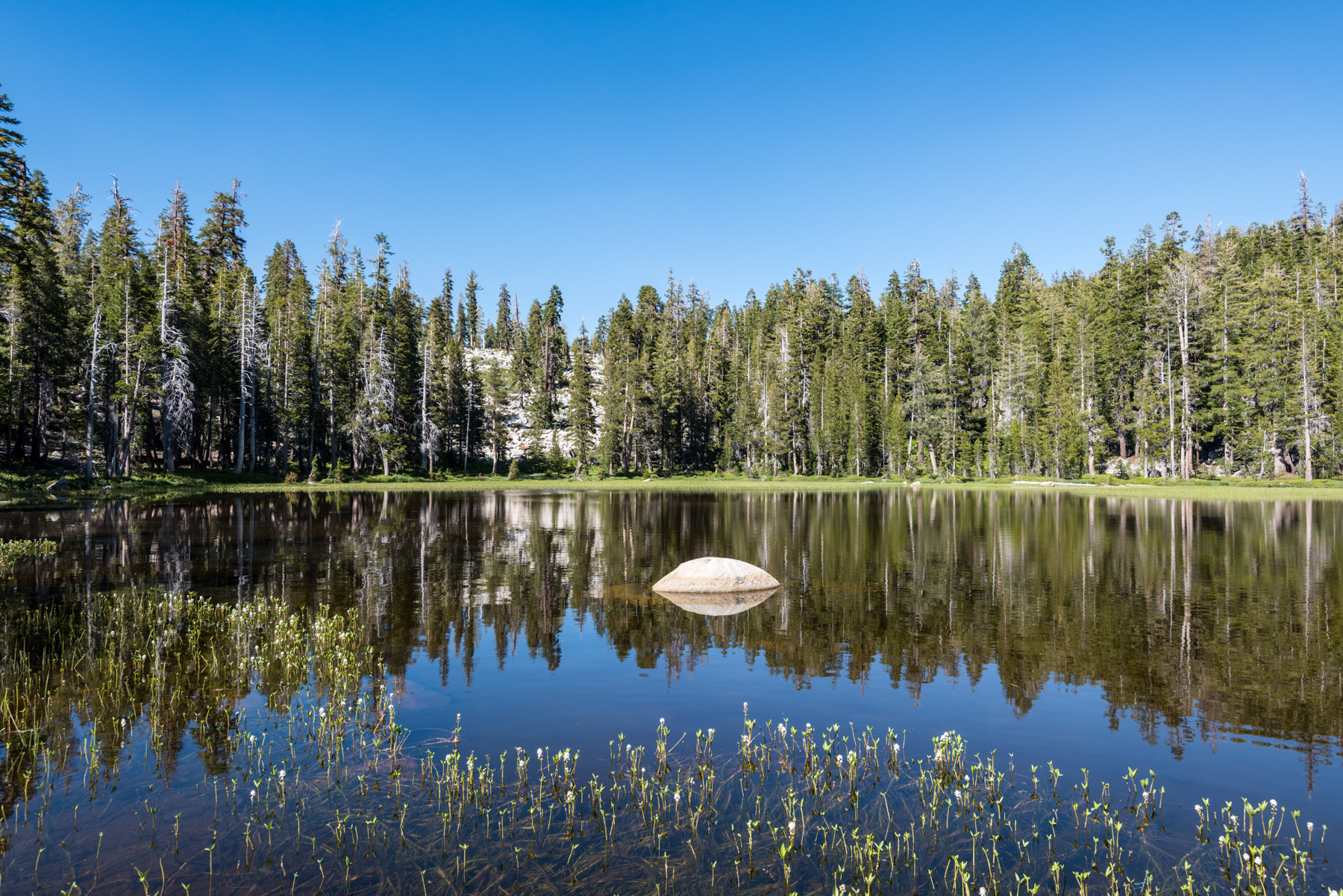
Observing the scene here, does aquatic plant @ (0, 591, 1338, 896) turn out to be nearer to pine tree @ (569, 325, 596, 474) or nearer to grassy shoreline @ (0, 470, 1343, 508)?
grassy shoreline @ (0, 470, 1343, 508)

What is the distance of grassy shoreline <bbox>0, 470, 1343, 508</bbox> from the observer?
48.5 meters

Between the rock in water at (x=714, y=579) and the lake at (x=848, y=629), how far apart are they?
1130 mm

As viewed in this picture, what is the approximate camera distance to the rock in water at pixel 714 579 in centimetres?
2027

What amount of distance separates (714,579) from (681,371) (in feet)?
311

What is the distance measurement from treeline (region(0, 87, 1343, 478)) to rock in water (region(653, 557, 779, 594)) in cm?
4475

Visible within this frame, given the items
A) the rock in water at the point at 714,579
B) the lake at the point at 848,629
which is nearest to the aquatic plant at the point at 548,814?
the lake at the point at 848,629

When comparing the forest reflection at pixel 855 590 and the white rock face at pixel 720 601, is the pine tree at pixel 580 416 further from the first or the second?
the white rock face at pixel 720 601

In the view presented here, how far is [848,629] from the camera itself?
1614 cm

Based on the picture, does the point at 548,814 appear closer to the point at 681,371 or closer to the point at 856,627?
the point at 856,627

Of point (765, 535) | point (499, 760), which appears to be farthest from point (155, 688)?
point (765, 535)

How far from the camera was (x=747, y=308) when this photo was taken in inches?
5738

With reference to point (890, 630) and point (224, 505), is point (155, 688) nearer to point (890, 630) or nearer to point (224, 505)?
point (890, 630)

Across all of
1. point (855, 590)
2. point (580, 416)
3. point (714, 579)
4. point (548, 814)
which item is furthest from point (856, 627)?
point (580, 416)

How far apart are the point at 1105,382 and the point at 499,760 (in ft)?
337
